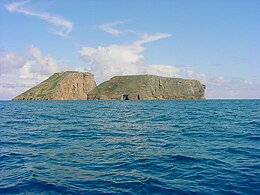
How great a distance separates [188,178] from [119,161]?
4944 mm

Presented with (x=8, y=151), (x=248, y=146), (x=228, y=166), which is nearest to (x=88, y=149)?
(x=8, y=151)

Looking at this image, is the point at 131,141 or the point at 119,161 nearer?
the point at 119,161

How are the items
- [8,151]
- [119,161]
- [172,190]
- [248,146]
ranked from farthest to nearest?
1. [248,146]
2. [8,151]
3. [119,161]
4. [172,190]

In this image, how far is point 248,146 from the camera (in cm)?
2120

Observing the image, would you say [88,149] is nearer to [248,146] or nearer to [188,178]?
[188,178]

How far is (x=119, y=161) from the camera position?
55.4 ft

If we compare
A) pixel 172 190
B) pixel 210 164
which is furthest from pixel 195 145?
pixel 172 190

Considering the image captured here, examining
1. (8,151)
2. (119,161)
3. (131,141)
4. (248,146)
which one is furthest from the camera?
(131,141)

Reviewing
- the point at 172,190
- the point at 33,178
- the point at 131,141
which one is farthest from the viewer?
the point at 131,141

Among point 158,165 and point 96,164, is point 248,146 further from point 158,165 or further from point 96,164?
point 96,164

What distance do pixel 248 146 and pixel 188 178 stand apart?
395 inches

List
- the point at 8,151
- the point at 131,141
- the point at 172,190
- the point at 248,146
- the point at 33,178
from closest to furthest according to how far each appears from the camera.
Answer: the point at 172,190, the point at 33,178, the point at 8,151, the point at 248,146, the point at 131,141

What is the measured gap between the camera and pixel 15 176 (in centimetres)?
1384

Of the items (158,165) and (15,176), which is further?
(158,165)
